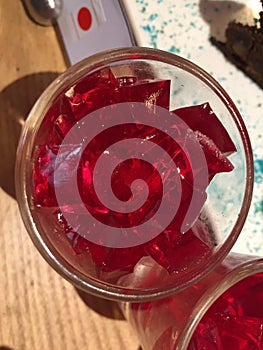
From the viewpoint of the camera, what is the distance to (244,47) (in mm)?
875

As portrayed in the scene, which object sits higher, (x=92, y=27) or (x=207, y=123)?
(x=92, y=27)

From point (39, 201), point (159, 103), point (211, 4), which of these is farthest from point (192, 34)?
point (39, 201)

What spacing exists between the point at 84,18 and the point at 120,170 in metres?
0.26

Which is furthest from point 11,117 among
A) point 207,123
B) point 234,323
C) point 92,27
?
point 234,323

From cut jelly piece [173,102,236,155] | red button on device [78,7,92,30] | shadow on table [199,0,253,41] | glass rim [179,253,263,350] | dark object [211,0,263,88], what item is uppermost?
red button on device [78,7,92,30]

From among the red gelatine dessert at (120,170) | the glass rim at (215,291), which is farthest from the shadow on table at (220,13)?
the glass rim at (215,291)

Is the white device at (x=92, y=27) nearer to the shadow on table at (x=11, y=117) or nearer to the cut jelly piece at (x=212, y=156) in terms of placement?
the shadow on table at (x=11, y=117)

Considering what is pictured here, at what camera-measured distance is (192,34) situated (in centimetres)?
89

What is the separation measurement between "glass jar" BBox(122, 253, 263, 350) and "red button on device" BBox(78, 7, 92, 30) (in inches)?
13.3

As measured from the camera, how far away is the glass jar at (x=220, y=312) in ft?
2.34

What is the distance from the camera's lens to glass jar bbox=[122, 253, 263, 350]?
0.71 metres

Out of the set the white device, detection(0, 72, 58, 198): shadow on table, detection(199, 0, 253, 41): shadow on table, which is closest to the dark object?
detection(199, 0, 253, 41): shadow on table

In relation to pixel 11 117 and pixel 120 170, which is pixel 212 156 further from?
pixel 11 117

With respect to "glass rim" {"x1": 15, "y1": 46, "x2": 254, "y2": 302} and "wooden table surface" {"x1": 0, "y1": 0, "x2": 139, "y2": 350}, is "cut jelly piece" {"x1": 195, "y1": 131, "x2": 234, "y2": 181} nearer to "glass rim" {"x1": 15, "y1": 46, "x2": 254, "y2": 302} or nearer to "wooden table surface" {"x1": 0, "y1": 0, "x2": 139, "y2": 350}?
"glass rim" {"x1": 15, "y1": 46, "x2": 254, "y2": 302}
